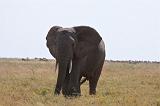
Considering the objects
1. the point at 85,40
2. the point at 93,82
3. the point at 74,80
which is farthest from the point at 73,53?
the point at 93,82

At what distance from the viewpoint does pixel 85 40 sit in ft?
56.1

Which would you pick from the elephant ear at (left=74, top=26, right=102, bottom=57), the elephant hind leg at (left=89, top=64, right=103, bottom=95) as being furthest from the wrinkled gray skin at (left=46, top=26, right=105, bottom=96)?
the elephant hind leg at (left=89, top=64, right=103, bottom=95)

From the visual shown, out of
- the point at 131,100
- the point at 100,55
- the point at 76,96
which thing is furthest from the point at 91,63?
the point at 131,100

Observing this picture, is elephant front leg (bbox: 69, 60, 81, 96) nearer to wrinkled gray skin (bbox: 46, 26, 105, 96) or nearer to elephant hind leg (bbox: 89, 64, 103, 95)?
wrinkled gray skin (bbox: 46, 26, 105, 96)

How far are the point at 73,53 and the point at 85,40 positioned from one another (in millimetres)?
1272

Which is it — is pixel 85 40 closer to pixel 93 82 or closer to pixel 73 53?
pixel 73 53

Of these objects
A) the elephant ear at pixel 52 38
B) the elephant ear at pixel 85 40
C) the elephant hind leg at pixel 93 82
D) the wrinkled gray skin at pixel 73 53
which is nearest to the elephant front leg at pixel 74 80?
the wrinkled gray skin at pixel 73 53

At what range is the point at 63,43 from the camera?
15289 millimetres

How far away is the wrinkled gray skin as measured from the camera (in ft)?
49.7

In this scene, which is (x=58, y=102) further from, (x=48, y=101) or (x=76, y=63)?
(x=76, y=63)

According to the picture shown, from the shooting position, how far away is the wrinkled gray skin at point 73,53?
15156mm

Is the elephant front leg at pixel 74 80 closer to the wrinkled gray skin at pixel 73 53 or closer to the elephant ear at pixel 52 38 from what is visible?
the wrinkled gray skin at pixel 73 53

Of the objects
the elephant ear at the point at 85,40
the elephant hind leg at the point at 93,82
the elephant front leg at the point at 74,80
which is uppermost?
the elephant ear at the point at 85,40

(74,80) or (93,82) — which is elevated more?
(74,80)
